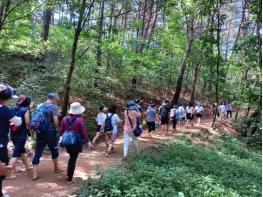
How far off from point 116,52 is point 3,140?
14953 mm

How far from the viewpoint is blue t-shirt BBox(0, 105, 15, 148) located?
5.08m

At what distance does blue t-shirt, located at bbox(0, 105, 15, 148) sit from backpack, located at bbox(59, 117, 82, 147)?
7.55 feet

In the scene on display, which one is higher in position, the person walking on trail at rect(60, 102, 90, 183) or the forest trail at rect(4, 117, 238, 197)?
the person walking on trail at rect(60, 102, 90, 183)

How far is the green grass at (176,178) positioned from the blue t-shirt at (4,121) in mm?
2037

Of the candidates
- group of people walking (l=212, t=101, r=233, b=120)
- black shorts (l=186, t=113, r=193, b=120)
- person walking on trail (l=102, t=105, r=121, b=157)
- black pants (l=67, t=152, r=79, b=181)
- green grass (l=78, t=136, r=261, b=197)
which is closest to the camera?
green grass (l=78, t=136, r=261, b=197)

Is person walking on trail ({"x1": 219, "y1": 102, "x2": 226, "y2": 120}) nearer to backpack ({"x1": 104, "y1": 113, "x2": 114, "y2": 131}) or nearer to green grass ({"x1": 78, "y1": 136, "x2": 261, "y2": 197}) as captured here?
green grass ({"x1": 78, "y1": 136, "x2": 261, "y2": 197})

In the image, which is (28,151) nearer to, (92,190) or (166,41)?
(92,190)

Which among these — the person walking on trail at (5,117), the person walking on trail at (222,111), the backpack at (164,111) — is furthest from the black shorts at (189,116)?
the person walking on trail at (5,117)

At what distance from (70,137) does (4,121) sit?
2539 millimetres

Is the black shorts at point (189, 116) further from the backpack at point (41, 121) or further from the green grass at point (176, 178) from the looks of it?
the backpack at point (41, 121)

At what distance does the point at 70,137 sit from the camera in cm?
761

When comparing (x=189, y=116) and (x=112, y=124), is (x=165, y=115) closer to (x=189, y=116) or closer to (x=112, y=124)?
(x=189, y=116)

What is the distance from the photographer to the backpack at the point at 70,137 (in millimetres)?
7578

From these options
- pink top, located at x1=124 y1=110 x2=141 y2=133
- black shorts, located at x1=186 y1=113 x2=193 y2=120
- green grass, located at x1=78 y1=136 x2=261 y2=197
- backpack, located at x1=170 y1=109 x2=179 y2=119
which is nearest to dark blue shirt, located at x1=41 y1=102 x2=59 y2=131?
green grass, located at x1=78 y1=136 x2=261 y2=197
